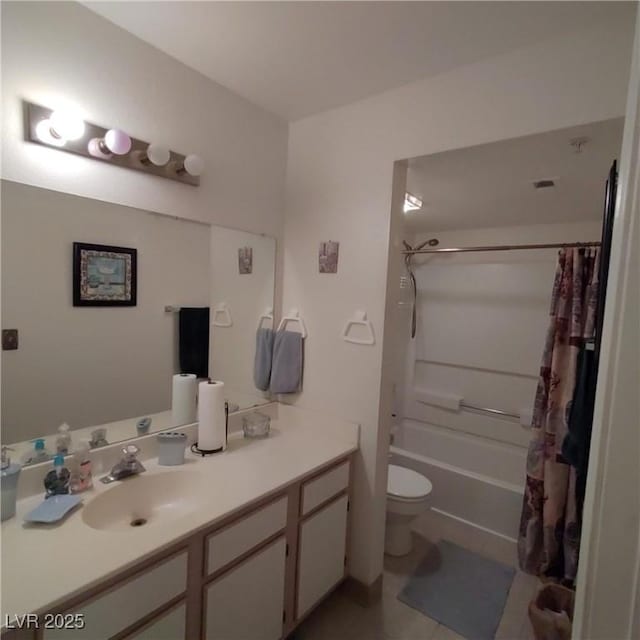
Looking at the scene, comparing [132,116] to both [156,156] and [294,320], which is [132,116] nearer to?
[156,156]

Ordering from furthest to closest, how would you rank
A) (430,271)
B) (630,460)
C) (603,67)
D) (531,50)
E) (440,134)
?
(430,271) < (440,134) < (531,50) < (603,67) < (630,460)

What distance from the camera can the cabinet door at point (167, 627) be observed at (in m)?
1.00

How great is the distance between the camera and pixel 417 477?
2.45 meters

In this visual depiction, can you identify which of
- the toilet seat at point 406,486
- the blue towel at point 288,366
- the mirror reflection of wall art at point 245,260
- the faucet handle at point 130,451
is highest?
the mirror reflection of wall art at point 245,260

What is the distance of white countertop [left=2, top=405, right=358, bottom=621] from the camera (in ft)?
2.78

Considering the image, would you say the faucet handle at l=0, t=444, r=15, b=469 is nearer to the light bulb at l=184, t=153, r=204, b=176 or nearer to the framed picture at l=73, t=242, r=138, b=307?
the framed picture at l=73, t=242, r=138, b=307

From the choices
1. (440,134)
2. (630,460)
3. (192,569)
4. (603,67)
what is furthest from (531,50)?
(192,569)

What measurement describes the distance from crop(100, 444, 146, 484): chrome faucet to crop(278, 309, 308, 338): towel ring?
3.24ft

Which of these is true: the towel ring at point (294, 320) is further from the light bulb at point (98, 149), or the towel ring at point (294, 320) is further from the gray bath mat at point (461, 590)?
the gray bath mat at point (461, 590)

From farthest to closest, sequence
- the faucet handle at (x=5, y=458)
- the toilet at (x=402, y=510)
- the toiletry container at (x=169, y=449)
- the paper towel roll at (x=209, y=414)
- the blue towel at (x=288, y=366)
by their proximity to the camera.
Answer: the toilet at (x=402, y=510) < the blue towel at (x=288, y=366) < the paper towel roll at (x=209, y=414) < the toiletry container at (x=169, y=449) < the faucet handle at (x=5, y=458)

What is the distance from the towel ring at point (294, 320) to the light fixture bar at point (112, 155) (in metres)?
→ 0.84

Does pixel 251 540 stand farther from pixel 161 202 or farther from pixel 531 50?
pixel 531 50

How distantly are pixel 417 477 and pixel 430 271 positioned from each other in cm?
192

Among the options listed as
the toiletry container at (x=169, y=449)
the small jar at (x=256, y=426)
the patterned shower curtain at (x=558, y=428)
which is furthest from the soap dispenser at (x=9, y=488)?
the patterned shower curtain at (x=558, y=428)
